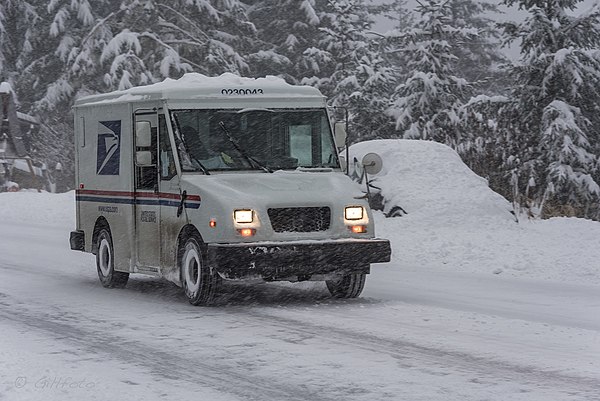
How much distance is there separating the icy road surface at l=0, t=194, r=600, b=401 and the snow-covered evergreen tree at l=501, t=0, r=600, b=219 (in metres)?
13.1

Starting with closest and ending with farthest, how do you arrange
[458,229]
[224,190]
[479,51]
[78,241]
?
[224,190] → [78,241] → [458,229] → [479,51]

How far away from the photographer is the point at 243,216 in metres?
11.2

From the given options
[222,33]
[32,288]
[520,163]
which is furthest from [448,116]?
[32,288]

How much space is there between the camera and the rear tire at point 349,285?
12.1 meters

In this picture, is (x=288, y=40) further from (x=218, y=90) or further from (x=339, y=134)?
(x=218, y=90)

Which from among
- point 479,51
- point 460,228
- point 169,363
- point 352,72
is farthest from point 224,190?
point 479,51

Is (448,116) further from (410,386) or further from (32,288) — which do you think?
(410,386)

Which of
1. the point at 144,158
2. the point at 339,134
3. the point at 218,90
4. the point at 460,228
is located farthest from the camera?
the point at 460,228

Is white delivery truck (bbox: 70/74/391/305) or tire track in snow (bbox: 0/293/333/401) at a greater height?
white delivery truck (bbox: 70/74/391/305)

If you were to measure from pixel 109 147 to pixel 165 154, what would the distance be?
1.57 m

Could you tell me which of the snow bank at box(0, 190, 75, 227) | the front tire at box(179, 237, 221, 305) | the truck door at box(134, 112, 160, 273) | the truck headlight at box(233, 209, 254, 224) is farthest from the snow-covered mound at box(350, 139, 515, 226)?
the truck headlight at box(233, 209, 254, 224)

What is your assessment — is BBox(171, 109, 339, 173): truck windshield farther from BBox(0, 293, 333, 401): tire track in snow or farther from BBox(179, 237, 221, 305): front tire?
BBox(0, 293, 333, 401): tire track in snow

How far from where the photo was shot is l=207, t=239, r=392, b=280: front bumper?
11055 mm

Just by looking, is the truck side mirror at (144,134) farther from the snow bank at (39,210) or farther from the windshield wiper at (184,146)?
the snow bank at (39,210)
